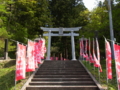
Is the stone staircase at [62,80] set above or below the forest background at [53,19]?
below

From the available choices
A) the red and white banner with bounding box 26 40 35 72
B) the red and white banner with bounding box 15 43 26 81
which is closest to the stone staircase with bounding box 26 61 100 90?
the red and white banner with bounding box 26 40 35 72

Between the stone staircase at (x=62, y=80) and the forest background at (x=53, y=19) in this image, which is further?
the forest background at (x=53, y=19)

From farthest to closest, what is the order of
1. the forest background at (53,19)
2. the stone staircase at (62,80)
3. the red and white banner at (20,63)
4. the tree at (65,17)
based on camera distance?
1. the tree at (65,17)
2. the forest background at (53,19)
3. the stone staircase at (62,80)
4. the red and white banner at (20,63)

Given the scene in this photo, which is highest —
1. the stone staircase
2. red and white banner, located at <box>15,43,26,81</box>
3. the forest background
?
the forest background

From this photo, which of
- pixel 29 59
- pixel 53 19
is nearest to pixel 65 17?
pixel 53 19

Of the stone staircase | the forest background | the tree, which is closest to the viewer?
the stone staircase

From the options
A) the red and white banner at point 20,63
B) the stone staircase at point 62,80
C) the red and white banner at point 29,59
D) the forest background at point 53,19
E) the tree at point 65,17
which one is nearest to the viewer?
the red and white banner at point 20,63

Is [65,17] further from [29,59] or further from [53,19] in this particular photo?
[29,59]

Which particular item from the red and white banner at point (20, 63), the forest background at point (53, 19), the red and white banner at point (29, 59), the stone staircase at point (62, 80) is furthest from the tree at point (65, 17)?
the red and white banner at point (20, 63)

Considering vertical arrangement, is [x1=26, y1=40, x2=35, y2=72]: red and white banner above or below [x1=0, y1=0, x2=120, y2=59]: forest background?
below

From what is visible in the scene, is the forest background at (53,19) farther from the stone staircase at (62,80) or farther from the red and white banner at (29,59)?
the red and white banner at (29,59)

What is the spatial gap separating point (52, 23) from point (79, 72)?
15.4 meters

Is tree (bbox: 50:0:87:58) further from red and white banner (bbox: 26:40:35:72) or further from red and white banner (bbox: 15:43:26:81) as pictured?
red and white banner (bbox: 15:43:26:81)

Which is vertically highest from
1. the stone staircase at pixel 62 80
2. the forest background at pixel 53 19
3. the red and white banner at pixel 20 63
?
the forest background at pixel 53 19
